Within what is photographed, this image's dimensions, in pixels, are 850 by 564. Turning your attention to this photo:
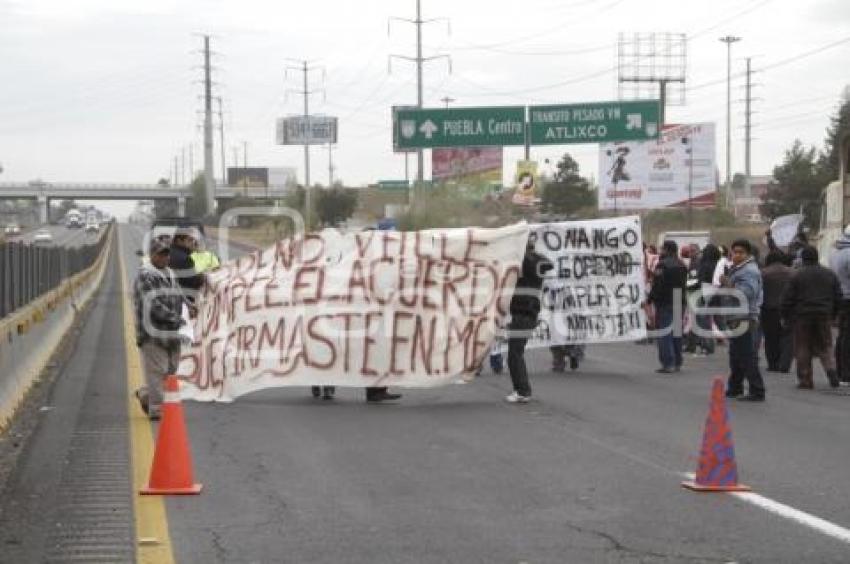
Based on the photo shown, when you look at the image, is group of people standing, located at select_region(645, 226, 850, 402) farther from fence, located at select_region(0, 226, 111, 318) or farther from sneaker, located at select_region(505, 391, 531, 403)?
fence, located at select_region(0, 226, 111, 318)

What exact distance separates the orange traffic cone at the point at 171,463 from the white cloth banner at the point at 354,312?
4.74 meters

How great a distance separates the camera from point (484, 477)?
351 inches

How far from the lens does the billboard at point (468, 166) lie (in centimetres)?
8906

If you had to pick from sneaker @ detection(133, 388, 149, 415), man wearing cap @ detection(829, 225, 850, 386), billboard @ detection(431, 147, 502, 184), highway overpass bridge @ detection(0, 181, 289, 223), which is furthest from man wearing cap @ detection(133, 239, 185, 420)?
highway overpass bridge @ detection(0, 181, 289, 223)

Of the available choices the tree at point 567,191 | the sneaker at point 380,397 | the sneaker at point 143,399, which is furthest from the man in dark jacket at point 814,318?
the tree at point 567,191

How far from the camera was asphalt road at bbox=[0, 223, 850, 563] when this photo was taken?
6848 mm

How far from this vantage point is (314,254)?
13.8m

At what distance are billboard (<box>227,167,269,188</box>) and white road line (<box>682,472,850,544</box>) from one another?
514 ft

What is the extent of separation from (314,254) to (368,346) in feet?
4.19

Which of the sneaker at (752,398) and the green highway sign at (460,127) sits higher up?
the green highway sign at (460,127)

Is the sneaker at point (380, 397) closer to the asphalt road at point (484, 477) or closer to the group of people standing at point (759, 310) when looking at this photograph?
the asphalt road at point (484, 477)

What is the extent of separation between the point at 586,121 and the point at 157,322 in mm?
24343

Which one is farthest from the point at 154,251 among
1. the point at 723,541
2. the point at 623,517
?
the point at 723,541

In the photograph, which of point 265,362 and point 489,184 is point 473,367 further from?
point 489,184
